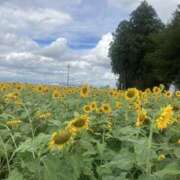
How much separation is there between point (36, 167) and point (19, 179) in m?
0.08

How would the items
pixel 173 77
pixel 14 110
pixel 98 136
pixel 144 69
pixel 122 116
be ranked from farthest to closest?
pixel 144 69, pixel 173 77, pixel 14 110, pixel 122 116, pixel 98 136

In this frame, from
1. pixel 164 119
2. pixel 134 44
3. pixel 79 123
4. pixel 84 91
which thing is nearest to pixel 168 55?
pixel 134 44

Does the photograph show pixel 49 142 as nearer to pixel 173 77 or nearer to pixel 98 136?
pixel 98 136

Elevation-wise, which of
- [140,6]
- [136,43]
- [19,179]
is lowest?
[19,179]

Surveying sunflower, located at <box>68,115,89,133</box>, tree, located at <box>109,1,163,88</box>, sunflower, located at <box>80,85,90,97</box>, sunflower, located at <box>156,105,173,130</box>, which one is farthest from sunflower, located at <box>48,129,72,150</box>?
tree, located at <box>109,1,163,88</box>

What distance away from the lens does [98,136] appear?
356cm

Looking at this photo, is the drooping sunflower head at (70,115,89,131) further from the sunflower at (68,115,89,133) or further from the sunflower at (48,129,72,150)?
the sunflower at (48,129,72,150)

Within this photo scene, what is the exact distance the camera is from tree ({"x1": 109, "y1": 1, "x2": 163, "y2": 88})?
58062mm

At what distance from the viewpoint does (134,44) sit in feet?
193

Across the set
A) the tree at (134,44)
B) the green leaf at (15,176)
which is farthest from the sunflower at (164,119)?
the tree at (134,44)

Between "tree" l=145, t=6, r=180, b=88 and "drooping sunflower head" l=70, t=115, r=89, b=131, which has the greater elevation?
"tree" l=145, t=6, r=180, b=88

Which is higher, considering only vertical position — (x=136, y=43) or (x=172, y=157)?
(x=136, y=43)

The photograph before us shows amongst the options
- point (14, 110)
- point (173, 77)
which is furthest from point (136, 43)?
point (14, 110)

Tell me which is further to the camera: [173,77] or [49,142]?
[173,77]
